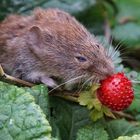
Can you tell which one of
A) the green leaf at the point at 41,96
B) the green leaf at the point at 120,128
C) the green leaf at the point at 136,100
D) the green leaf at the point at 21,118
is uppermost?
the green leaf at the point at 21,118

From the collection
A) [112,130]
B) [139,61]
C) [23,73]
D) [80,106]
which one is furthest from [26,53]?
[139,61]

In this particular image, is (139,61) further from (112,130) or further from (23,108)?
(23,108)

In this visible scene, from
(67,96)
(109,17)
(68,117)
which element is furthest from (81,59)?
(109,17)

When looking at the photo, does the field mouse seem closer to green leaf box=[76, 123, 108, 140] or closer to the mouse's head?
the mouse's head

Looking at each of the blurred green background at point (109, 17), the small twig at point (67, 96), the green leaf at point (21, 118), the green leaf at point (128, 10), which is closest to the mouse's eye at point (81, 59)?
the small twig at point (67, 96)

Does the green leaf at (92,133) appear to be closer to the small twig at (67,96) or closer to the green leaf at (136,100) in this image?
the small twig at (67,96)

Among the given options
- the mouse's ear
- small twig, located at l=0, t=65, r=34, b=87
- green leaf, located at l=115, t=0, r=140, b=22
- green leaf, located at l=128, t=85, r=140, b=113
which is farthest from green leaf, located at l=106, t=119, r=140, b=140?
green leaf, located at l=115, t=0, r=140, b=22
